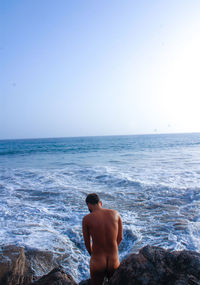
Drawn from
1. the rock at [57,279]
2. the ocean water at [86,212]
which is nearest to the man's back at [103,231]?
the rock at [57,279]

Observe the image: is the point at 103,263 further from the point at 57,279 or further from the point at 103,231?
the point at 57,279

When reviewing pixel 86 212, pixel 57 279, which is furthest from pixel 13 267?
pixel 86 212

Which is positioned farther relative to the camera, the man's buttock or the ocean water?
the ocean water

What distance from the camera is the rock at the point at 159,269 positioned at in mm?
2648

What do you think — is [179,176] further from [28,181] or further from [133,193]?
[28,181]

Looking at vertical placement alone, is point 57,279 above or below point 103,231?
below

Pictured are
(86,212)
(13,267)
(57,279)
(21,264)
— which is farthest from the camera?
(86,212)

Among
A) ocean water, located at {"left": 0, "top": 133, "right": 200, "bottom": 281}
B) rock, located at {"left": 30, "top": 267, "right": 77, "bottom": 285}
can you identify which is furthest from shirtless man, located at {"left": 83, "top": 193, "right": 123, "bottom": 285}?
ocean water, located at {"left": 0, "top": 133, "right": 200, "bottom": 281}

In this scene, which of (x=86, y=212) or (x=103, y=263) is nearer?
(x=103, y=263)

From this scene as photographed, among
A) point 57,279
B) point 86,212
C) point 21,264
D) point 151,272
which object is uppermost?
point 151,272

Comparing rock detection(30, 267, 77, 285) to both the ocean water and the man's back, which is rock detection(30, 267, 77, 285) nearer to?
the man's back

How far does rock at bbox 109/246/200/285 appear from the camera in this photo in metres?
2.65

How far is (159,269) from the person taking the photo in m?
2.79

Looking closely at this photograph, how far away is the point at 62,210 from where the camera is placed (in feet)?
23.0
